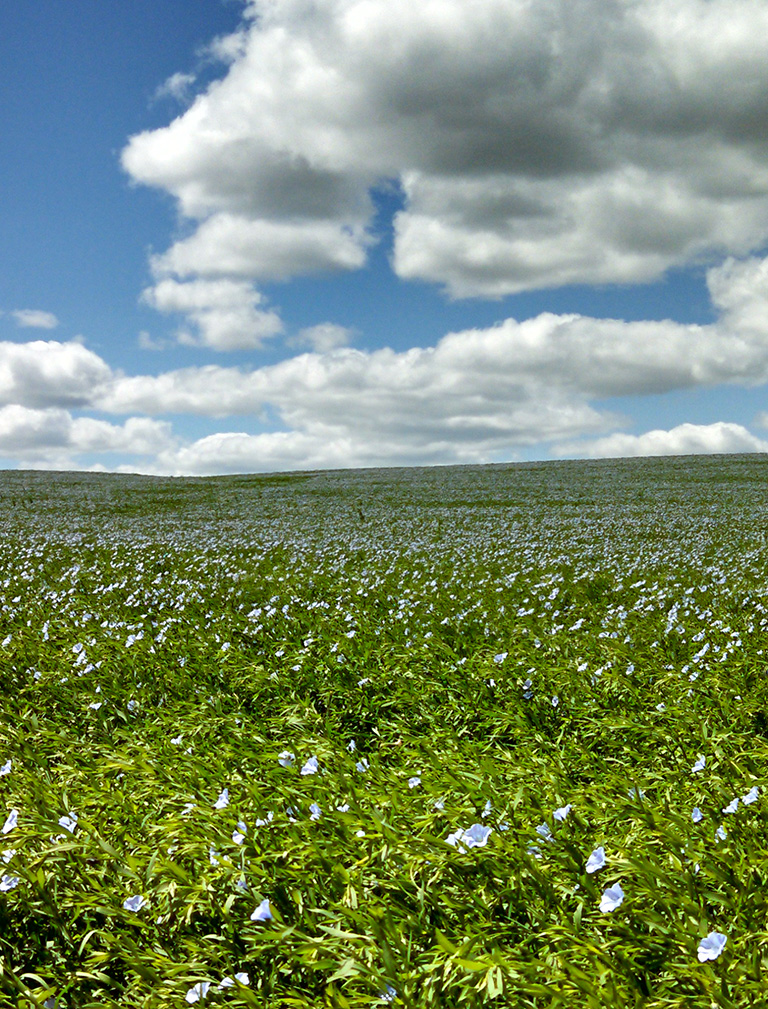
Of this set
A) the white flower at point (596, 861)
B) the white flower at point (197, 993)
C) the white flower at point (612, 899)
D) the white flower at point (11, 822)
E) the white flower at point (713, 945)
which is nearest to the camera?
the white flower at point (713, 945)

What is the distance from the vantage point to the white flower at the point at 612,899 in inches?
123

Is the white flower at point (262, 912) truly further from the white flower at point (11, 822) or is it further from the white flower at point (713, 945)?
the white flower at point (713, 945)

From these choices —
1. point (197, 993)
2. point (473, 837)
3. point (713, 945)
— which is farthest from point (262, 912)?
point (713, 945)

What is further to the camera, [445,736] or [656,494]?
[656,494]

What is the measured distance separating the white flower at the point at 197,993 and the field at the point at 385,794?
0.04 ft

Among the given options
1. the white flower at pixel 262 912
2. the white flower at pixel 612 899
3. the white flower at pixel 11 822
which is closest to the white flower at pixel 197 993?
the white flower at pixel 262 912

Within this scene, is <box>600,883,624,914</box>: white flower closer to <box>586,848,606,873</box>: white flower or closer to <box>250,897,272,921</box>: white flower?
<box>586,848,606,873</box>: white flower

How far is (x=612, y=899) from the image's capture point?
317 cm

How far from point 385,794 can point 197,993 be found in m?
1.85

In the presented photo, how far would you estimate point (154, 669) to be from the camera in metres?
7.44

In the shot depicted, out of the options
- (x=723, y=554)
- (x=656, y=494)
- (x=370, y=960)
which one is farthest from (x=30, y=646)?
(x=656, y=494)

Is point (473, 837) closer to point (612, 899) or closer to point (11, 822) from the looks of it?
point (612, 899)

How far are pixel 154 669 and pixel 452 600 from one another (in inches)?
187

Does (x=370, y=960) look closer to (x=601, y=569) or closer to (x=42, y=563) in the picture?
(x=601, y=569)
